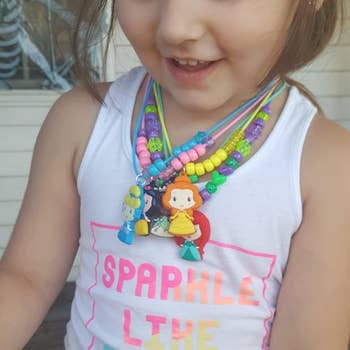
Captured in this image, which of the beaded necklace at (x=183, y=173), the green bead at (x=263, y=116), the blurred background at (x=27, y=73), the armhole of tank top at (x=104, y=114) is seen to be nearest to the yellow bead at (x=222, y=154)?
the beaded necklace at (x=183, y=173)

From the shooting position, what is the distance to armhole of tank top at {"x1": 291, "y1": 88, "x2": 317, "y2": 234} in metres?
1.10

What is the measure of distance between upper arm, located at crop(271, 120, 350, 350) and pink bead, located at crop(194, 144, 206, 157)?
181 millimetres

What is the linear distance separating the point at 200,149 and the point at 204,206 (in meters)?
0.10

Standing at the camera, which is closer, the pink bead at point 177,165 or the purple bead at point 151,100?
the pink bead at point 177,165

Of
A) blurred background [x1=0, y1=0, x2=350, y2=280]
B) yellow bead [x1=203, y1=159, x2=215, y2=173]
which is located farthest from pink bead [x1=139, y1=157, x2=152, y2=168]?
blurred background [x1=0, y1=0, x2=350, y2=280]

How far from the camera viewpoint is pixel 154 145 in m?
1.18

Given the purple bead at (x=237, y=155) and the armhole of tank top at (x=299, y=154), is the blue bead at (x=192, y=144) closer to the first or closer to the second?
the purple bead at (x=237, y=155)

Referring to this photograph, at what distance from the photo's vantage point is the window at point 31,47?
10.1ft

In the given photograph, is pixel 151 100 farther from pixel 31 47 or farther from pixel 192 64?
pixel 31 47

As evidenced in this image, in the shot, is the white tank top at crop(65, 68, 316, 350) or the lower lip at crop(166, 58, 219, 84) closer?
the lower lip at crop(166, 58, 219, 84)

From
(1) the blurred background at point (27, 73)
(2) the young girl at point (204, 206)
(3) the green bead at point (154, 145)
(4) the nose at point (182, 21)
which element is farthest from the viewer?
Answer: (1) the blurred background at point (27, 73)

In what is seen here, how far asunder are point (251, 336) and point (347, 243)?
24 centimetres

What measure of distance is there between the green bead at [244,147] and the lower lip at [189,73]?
0.18 m

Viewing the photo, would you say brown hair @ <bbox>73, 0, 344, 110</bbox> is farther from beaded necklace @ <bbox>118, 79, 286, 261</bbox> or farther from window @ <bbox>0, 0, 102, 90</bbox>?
window @ <bbox>0, 0, 102, 90</bbox>
